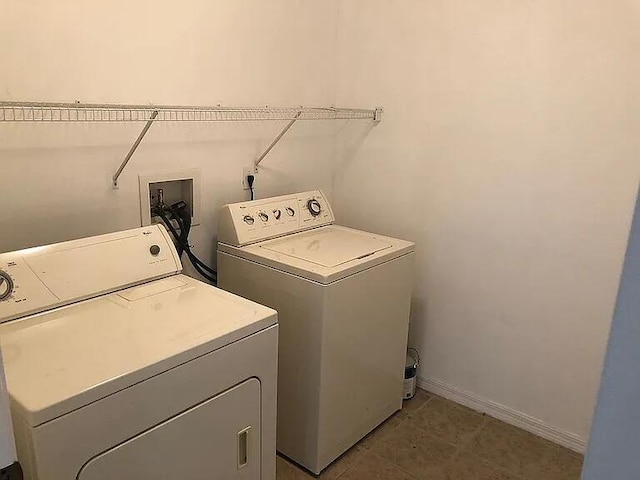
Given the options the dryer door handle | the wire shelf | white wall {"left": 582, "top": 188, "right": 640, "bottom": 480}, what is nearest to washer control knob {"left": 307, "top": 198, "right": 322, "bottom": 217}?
the wire shelf

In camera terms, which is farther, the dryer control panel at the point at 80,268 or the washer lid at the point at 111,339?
the dryer control panel at the point at 80,268

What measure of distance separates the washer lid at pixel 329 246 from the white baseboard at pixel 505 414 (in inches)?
33.4

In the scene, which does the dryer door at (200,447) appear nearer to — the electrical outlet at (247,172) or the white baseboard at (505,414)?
the electrical outlet at (247,172)

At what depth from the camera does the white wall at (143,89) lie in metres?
1.66

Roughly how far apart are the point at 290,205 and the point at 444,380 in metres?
1.14

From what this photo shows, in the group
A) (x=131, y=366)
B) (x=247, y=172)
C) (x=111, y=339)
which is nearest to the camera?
(x=131, y=366)

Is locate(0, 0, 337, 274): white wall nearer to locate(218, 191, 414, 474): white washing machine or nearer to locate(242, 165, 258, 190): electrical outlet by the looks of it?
locate(242, 165, 258, 190): electrical outlet

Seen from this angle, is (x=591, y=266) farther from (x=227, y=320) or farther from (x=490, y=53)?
(x=227, y=320)

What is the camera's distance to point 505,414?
2.48m

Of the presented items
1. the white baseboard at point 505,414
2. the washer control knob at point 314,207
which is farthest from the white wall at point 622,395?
the washer control knob at point 314,207

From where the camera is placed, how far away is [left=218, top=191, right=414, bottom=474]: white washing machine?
198cm

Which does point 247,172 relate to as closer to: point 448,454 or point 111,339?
point 111,339

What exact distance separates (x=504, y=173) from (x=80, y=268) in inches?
65.4

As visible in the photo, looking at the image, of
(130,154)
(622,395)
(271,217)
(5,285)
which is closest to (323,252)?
(271,217)
